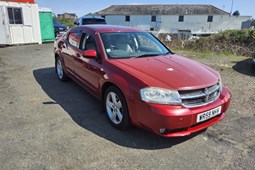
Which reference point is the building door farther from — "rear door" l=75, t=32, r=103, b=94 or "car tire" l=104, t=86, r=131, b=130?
"car tire" l=104, t=86, r=131, b=130

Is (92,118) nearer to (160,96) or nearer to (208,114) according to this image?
(160,96)

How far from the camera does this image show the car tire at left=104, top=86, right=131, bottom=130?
126 inches

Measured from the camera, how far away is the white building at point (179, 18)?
4488 cm

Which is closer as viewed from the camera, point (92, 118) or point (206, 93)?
point (206, 93)

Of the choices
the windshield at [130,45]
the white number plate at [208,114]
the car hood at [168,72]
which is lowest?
the white number plate at [208,114]

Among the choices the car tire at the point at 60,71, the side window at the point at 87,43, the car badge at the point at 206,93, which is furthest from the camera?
the car tire at the point at 60,71

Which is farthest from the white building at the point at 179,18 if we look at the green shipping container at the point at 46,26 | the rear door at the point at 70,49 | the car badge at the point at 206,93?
the car badge at the point at 206,93

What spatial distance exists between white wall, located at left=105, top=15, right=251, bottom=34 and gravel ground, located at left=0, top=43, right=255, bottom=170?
43582 mm

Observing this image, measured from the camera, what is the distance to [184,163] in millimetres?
2756

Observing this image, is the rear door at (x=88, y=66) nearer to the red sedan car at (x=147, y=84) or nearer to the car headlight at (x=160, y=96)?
the red sedan car at (x=147, y=84)

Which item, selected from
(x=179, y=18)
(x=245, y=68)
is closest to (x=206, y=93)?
(x=245, y=68)

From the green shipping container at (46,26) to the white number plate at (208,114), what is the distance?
13.2 m

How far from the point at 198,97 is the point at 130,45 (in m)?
1.78

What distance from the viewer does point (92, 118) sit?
3.90 m
